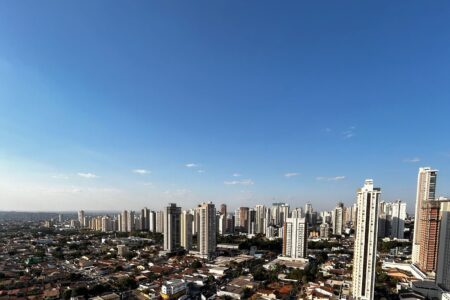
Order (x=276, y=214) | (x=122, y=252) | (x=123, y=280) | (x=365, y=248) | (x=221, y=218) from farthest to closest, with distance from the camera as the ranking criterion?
(x=276, y=214) → (x=221, y=218) → (x=122, y=252) → (x=123, y=280) → (x=365, y=248)

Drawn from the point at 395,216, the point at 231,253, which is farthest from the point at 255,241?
the point at 395,216

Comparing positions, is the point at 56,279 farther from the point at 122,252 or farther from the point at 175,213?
the point at 175,213

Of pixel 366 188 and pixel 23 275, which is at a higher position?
pixel 366 188

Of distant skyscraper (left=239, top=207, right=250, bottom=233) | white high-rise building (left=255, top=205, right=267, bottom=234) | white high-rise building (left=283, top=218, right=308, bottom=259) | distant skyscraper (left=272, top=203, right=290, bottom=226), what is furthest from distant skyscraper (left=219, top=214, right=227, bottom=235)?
white high-rise building (left=283, top=218, right=308, bottom=259)

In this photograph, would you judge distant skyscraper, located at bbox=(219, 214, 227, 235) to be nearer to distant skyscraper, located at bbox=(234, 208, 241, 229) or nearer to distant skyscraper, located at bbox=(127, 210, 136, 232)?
distant skyscraper, located at bbox=(234, 208, 241, 229)

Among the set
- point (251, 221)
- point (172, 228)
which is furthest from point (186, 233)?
point (251, 221)

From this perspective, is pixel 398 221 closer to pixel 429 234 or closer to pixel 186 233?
pixel 429 234
